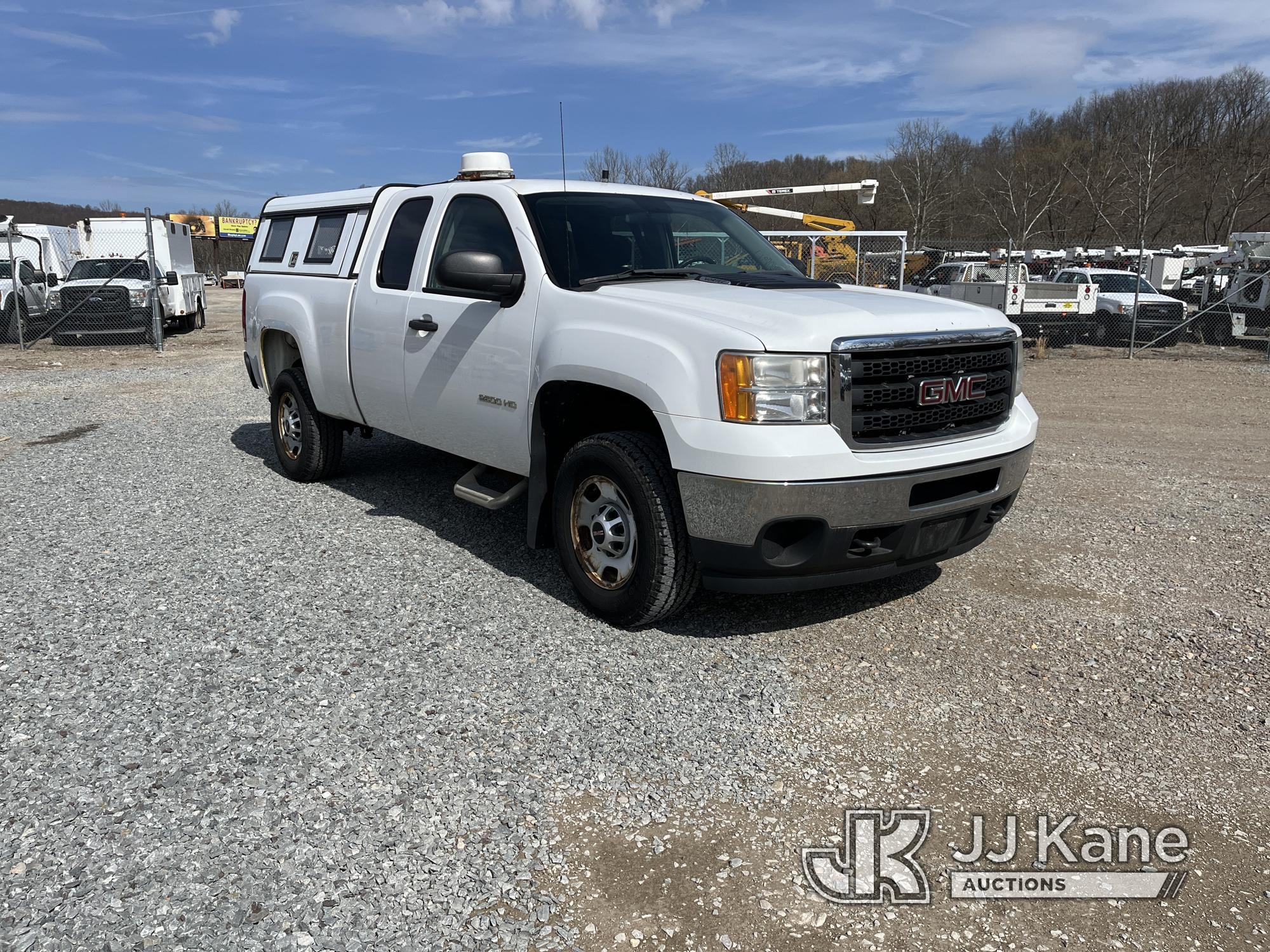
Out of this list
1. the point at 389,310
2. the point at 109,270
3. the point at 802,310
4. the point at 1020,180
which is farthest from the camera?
the point at 1020,180

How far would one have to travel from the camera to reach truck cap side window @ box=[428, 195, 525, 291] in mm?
4906

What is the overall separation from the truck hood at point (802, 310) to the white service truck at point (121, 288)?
16.7 m

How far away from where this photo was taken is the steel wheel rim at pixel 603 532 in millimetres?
4242

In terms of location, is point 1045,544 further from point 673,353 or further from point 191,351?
point 191,351

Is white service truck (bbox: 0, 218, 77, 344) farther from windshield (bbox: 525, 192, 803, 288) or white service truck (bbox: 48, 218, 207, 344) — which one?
windshield (bbox: 525, 192, 803, 288)

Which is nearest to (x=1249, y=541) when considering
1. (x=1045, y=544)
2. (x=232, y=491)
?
(x=1045, y=544)

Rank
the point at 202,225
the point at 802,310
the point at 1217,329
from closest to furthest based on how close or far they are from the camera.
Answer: the point at 802,310 → the point at 1217,329 → the point at 202,225

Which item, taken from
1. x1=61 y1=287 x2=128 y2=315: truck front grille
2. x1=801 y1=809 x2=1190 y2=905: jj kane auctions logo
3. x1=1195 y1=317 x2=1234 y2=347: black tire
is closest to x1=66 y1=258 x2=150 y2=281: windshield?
x1=61 y1=287 x2=128 y2=315: truck front grille

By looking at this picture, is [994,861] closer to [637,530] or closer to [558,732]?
[558,732]

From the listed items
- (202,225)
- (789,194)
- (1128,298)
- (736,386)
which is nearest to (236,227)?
(202,225)

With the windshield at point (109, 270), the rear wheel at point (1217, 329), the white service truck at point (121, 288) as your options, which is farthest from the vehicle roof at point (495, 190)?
the rear wheel at point (1217, 329)

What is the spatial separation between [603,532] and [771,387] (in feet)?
3.70

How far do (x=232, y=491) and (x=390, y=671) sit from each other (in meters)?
3.70

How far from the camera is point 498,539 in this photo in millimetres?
5820
